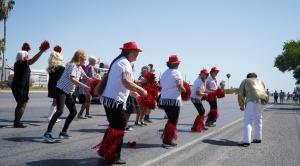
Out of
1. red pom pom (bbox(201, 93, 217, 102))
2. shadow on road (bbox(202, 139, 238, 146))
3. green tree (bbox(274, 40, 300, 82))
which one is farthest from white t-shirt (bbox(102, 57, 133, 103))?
green tree (bbox(274, 40, 300, 82))

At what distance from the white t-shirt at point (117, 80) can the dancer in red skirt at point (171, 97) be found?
91.6 inches

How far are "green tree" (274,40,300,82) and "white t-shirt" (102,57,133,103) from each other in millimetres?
59729

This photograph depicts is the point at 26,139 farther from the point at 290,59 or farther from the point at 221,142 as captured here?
the point at 290,59

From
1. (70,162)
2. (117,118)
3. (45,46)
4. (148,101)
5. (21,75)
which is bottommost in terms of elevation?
(70,162)

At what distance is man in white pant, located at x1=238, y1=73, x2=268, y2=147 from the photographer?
9328mm

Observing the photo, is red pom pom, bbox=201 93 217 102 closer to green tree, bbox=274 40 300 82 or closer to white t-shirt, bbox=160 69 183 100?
white t-shirt, bbox=160 69 183 100

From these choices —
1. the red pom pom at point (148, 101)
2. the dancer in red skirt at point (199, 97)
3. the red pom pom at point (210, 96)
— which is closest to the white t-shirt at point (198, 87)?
the dancer in red skirt at point (199, 97)

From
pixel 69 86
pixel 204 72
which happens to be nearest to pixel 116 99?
pixel 69 86

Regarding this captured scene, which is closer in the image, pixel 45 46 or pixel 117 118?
pixel 117 118

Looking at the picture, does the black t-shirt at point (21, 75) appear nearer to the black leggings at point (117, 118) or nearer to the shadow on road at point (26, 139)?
the shadow on road at point (26, 139)

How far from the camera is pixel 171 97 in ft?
28.2

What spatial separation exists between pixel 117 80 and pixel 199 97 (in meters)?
5.67

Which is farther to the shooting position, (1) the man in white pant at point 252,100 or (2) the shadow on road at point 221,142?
(1) the man in white pant at point 252,100

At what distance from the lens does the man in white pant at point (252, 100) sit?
30.6ft
